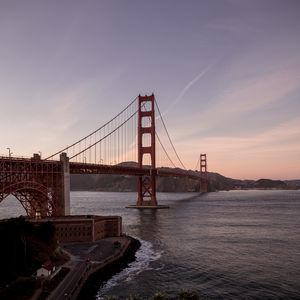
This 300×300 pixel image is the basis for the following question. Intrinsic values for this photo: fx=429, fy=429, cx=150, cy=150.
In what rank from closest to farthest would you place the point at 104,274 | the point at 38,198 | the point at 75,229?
the point at 104,274, the point at 75,229, the point at 38,198

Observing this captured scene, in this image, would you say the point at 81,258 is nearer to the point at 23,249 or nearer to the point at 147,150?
the point at 23,249

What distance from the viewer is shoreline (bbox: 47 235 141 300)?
34116 mm

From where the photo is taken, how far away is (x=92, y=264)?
42.5m

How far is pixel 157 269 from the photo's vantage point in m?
44.4

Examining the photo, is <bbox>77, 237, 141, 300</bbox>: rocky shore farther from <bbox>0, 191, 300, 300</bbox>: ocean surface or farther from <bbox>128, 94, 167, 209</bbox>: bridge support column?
<bbox>128, 94, 167, 209</bbox>: bridge support column

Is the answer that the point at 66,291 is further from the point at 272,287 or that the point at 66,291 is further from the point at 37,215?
the point at 37,215

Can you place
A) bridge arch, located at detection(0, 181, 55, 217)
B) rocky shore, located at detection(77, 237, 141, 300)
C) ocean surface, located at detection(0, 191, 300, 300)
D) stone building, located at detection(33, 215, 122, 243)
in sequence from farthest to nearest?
1. bridge arch, located at detection(0, 181, 55, 217)
2. stone building, located at detection(33, 215, 122, 243)
3. ocean surface, located at detection(0, 191, 300, 300)
4. rocky shore, located at detection(77, 237, 141, 300)

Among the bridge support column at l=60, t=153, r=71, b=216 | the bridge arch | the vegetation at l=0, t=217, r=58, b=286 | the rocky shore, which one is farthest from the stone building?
the bridge support column at l=60, t=153, r=71, b=216

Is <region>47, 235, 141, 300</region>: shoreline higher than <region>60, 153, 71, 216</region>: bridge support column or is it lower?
lower

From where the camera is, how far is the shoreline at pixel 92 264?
112 feet

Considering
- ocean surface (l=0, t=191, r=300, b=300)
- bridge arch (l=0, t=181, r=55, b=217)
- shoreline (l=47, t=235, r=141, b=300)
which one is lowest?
ocean surface (l=0, t=191, r=300, b=300)

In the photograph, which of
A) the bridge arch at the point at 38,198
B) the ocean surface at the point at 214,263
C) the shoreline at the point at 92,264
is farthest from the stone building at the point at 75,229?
the bridge arch at the point at 38,198

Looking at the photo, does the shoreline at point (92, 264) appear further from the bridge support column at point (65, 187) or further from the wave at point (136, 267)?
the bridge support column at point (65, 187)

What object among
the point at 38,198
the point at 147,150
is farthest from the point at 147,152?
the point at 38,198
